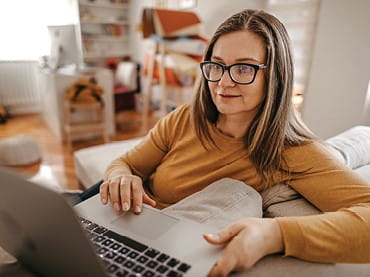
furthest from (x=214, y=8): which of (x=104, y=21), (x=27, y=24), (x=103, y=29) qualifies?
(x=27, y=24)

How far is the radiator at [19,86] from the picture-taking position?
13.6 ft

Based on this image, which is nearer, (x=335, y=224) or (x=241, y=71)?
(x=335, y=224)

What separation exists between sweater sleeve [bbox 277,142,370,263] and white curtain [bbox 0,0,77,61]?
4.13 m

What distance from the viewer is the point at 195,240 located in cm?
54

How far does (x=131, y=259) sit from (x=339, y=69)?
6.72ft

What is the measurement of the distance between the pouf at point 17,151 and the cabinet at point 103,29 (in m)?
2.69

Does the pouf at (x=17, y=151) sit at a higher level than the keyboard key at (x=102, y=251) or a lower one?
lower

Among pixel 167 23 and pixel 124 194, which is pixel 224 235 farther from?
pixel 167 23

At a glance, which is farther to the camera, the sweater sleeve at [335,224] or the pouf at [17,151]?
the pouf at [17,151]

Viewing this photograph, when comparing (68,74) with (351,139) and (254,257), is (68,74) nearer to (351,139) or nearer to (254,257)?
(351,139)

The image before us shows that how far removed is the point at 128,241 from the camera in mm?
549

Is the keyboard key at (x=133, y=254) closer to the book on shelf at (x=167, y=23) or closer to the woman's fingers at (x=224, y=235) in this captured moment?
the woman's fingers at (x=224, y=235)

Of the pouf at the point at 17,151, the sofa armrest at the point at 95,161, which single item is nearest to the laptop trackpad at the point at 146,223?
the sofa armrest at the point at 95,161

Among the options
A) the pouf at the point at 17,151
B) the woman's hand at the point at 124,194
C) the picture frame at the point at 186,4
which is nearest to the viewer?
the woman's hand at the point at 124,194
